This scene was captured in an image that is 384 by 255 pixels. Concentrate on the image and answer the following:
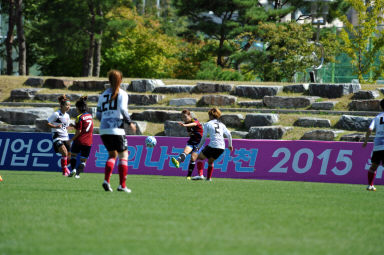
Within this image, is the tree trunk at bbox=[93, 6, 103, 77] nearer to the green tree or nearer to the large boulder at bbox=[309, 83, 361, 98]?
the green tree

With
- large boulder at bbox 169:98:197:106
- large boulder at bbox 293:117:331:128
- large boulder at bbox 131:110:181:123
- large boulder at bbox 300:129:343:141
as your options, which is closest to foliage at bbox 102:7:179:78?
large boulder at bbox 169:98:197:106

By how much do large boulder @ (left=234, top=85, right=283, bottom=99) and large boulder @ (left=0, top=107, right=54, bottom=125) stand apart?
8.40 meters

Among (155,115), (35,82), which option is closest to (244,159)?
(155,115)

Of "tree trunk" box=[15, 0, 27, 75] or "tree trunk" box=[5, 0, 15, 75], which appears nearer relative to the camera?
"tree trunk" box=[15, 0, 27, 75]

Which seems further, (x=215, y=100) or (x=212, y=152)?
(x=215, y=100)

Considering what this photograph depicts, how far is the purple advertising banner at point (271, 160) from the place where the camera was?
53.5ft

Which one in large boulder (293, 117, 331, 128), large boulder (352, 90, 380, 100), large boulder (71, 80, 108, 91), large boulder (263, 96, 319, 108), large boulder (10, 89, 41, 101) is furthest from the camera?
large boulder (71, 80, 108, 91)

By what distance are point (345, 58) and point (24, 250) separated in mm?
43038

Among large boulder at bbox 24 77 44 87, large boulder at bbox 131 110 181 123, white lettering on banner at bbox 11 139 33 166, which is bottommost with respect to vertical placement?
white lettering on banner at bbox 11 139 33 166

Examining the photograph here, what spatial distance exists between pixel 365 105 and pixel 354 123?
2307 mm

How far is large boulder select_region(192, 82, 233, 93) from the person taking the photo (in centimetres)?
2808

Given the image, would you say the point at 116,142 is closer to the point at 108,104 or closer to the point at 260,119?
the point at 108,104

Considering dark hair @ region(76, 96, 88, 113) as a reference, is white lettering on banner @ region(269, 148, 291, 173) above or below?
below

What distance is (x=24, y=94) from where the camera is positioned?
97.2 ft
